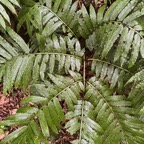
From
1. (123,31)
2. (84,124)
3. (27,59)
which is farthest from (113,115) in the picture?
(27,59)

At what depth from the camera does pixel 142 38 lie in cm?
235

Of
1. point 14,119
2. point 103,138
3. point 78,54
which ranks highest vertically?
point 78,54

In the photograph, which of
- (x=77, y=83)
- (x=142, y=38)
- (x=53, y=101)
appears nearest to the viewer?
(x=142, y=38)

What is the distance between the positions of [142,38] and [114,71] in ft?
1.71

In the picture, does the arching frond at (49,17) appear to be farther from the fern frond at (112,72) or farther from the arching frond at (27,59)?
the fern frond at (112,72)

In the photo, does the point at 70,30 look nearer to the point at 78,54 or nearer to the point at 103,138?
the point at 78,54

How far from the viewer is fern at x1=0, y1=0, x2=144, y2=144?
2.39m

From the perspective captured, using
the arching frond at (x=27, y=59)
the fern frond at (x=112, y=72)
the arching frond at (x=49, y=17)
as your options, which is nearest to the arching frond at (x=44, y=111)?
the arching frond at (x=27, y=59)

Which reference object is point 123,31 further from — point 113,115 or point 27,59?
point 27,59

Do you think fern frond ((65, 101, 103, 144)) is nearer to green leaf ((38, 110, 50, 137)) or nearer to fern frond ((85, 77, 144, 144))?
fern frond ((85, 77, 144, 144))

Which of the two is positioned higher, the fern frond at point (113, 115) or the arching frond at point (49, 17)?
the arching frond at point (49, 17)

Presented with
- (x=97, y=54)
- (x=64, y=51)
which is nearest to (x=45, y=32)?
(x=64, y=51)

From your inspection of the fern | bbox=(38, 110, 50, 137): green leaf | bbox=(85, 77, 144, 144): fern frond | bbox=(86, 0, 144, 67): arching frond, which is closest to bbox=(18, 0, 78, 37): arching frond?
the fern

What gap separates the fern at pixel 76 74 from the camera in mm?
2387
